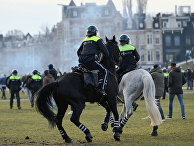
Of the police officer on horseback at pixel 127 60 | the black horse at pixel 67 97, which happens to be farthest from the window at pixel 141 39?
the black horse at pixel 67 97

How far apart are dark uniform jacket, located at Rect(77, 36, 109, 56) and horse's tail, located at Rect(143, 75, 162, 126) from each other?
1659mm

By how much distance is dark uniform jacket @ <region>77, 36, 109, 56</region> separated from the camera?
444 inches

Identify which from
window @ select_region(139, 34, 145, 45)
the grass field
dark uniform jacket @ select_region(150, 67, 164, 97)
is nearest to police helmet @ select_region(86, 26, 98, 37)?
the grass field

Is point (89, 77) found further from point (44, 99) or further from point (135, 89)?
Result: point (135, 89)

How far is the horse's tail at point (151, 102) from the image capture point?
1177 centimetres

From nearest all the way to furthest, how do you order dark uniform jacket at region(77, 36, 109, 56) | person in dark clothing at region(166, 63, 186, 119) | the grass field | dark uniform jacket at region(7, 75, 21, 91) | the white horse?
the grass field < dark uniform jacket at region(77, 36, 109, 56) < the white horse < person in dark clothing at region(166, 63, 186, 119) < dark uniform jacket at region(7, 75, 21, 91)

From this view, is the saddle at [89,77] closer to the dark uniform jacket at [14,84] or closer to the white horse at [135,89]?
the white horse at [135,89]

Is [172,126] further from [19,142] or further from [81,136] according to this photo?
[19,142]

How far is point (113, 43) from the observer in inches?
475

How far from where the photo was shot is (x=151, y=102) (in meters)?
12.0

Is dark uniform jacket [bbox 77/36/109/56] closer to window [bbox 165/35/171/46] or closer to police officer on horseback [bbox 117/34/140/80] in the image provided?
police officer on horseback [bbox 117/34/140/80]

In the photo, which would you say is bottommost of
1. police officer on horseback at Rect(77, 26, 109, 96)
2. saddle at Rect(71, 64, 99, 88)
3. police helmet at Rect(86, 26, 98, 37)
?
saddle at Rect(71, 64, 99, 88)

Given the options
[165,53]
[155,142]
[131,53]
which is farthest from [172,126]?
[165,53]

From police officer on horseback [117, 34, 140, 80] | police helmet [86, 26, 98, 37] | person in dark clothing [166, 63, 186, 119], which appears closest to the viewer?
police helmet [86, 26, 98, 37]
